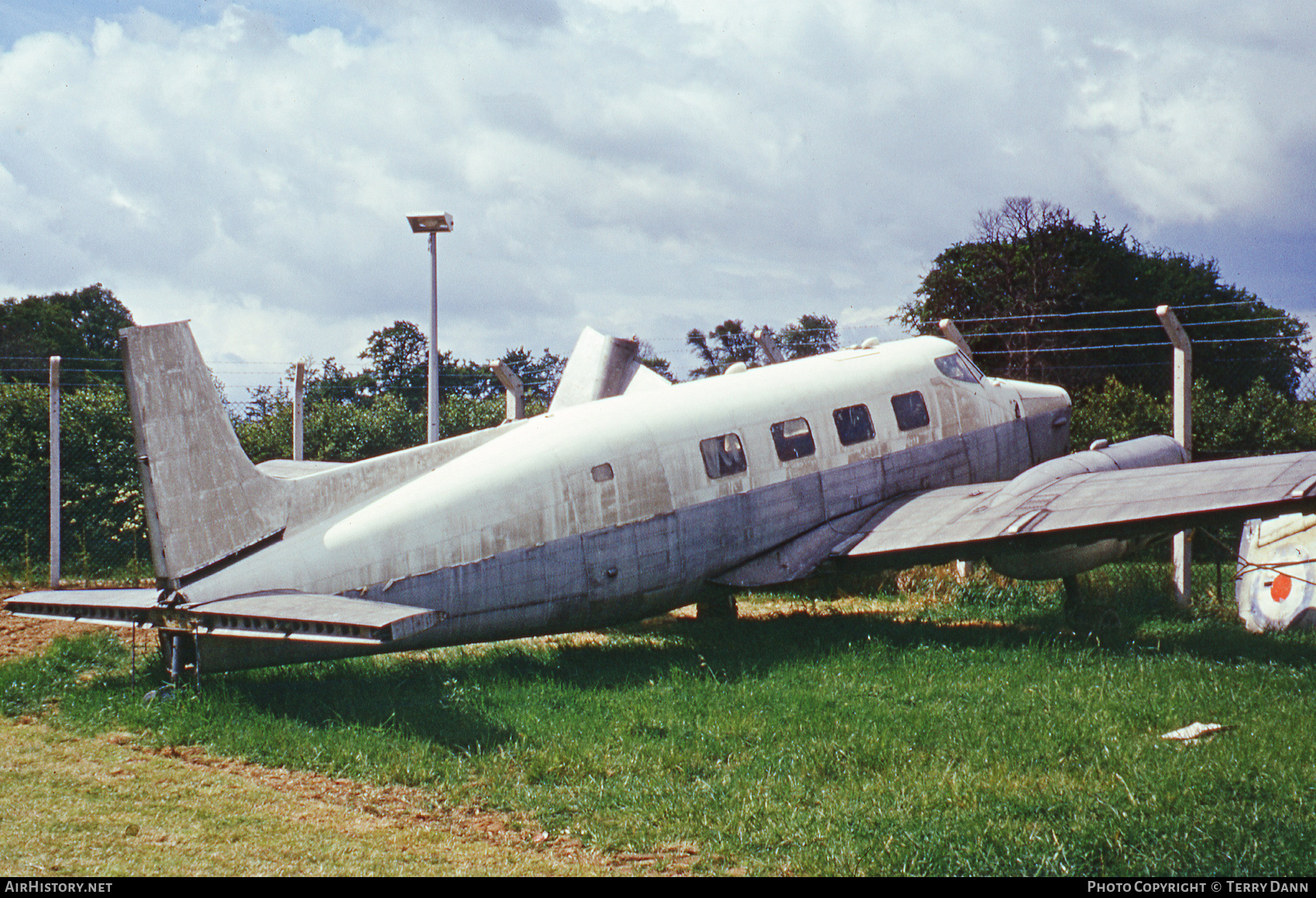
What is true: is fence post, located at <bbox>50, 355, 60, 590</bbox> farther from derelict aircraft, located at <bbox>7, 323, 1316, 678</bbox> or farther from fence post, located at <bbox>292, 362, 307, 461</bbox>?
derelict aircraft, located at <bbox>7, 323, 1316, 678</bbox>

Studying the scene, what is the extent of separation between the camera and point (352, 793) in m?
7.09

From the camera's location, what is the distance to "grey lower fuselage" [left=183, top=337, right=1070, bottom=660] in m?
9.55

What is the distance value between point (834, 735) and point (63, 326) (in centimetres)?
6503

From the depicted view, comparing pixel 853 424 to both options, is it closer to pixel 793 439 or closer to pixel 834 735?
pixel 793 439

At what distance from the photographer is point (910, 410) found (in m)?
13.2

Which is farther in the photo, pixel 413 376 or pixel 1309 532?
pixel 413 376

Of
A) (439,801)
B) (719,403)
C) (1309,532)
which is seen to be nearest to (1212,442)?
(1309,532)

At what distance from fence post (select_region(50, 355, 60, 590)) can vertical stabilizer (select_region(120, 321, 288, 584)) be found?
777 cm

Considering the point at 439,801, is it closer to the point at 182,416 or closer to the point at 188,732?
the point at 188,732

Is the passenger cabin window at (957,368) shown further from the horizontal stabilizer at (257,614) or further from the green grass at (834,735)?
the horizontal stabilizer at (257,614)

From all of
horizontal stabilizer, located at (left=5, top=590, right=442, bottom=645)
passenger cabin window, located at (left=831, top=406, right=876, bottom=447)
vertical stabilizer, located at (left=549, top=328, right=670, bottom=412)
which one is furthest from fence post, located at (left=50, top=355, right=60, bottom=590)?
passenger cabin window, located at (left=831, top=406, right=876, bottom=447)

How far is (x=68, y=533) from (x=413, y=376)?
130 ft

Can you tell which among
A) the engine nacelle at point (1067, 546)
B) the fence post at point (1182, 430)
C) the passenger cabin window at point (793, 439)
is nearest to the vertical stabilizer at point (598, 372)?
the passenger cabin window at point (793, 439)

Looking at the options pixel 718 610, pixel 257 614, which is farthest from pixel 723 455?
pixel 257 614
